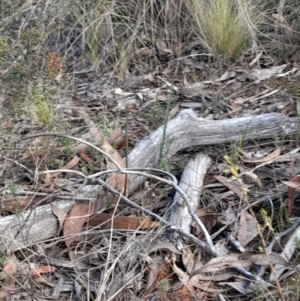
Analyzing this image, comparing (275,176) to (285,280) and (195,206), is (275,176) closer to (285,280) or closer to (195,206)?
(195,206)

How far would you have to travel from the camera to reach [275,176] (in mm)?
2930

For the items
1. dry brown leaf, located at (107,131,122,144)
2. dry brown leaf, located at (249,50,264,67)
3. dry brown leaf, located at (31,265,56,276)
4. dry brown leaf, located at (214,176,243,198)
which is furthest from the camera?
dry brown leaf, located at (249,50,264,67)

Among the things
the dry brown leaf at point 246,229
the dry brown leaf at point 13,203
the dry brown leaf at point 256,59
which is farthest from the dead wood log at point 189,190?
the dry brown leaf at point 256,59

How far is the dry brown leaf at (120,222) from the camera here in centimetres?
269

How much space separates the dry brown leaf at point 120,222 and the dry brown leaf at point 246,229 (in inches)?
12.8

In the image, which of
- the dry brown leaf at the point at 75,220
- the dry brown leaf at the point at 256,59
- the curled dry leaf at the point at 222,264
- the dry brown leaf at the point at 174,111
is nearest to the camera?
the curled dry leaf at the point at 222,264

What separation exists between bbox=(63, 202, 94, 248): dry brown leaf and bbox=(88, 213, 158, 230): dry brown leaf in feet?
0.13

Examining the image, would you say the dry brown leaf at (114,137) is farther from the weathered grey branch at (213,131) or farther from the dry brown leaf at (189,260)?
the dry brown leaf at (189,260)

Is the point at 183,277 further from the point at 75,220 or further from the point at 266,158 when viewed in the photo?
the point at 266,158

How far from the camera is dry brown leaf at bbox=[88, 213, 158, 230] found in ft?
8.82

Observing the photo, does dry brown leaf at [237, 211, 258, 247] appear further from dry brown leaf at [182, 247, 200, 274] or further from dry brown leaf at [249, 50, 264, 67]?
dry brown leaf at [249, 50, 264, 67]

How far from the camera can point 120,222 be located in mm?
2732

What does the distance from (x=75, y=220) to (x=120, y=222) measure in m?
0.18

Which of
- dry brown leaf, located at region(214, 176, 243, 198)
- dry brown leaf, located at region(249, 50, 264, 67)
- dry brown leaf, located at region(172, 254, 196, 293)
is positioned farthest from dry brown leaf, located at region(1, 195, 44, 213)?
dry brown leaf, located at region(249, 50, 264, 67)
